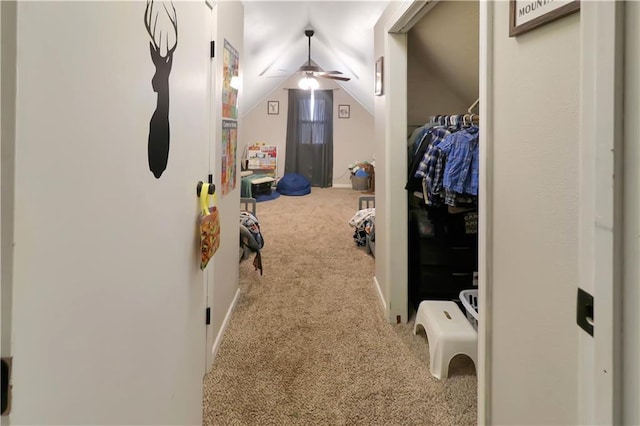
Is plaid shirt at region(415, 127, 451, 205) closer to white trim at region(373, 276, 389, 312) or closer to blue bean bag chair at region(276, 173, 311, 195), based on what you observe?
white trim at region(373, 276, 389, 312)

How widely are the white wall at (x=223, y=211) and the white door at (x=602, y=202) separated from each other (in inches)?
64.2

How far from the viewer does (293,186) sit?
25.1 feet

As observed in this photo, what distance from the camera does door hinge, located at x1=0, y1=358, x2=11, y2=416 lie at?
1.51ft

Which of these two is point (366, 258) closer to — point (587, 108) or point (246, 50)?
point (246, 50)

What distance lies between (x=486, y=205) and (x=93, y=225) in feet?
3.21

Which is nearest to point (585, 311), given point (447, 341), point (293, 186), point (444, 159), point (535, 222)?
point (535, 222)

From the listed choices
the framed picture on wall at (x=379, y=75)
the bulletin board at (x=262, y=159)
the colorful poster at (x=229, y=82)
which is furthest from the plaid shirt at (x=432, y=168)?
the bulletin board at (x=262, y=159)

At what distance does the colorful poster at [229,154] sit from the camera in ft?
6.93

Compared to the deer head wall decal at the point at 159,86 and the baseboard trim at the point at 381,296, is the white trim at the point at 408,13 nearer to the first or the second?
the deer head wall decal at the point at 159,86

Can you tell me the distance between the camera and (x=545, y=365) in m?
0.86

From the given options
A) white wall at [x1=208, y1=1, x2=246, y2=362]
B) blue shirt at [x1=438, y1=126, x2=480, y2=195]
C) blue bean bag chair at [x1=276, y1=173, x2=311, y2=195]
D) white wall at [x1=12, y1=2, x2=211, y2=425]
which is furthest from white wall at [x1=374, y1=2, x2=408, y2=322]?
blue bean bag chair at [x1=276, y1=173, x2=311, y2=195]

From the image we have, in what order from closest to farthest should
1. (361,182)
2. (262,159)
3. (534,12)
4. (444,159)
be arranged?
(534,12), (444,159), (361,182), (262,159)

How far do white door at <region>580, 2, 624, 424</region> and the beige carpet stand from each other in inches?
48.9

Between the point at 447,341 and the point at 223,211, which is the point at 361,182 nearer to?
the point at 223,211
